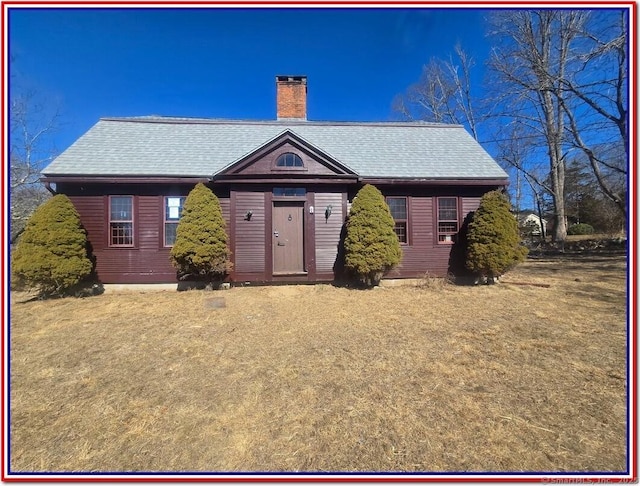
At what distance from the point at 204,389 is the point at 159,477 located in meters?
1.56

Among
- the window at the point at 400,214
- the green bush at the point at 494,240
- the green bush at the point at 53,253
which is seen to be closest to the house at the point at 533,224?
the green bush at the point at 494,240

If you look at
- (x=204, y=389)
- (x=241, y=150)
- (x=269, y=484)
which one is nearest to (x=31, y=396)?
(x=204, y=389)

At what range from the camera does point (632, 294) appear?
115 inches

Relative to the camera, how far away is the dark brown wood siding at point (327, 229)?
977cm

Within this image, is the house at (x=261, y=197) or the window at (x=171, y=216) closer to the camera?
the house at (x=261, y=197)

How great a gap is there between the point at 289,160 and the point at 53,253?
725 cm

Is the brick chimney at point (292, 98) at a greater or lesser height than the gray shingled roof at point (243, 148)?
greater

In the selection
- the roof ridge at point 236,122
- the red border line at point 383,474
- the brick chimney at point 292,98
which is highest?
the brick chimney at point 292,98

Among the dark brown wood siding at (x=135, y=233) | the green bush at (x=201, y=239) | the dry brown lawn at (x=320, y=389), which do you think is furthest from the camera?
the dark brown wood siding at (x=135, y=233)

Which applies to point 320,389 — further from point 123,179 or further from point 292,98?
point 292,98

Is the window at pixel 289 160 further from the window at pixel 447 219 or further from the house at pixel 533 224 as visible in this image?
the house at pixel 533 224

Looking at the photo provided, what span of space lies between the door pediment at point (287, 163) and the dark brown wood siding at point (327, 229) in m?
0.75

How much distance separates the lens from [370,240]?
898 centimetres

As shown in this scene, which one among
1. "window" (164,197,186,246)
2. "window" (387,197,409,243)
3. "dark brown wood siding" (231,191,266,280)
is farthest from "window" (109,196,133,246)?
"window" (387,197,409,243)
